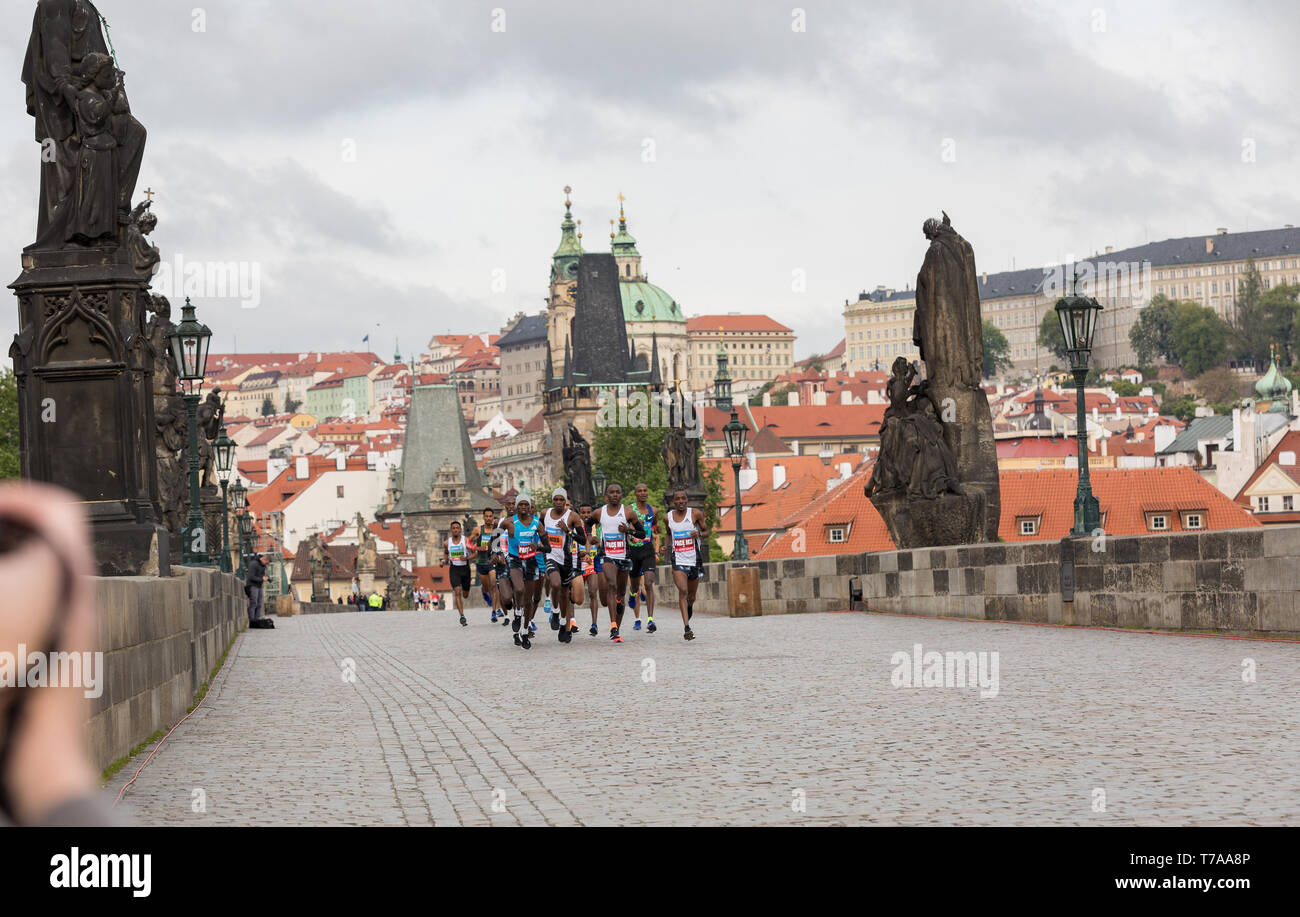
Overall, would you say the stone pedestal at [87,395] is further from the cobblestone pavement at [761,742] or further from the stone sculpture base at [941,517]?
the stone sculpture base at [941,517]

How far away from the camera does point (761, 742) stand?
31.4 ft

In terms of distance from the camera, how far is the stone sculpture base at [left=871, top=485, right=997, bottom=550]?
21.9 m

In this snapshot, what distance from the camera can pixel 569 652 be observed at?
1894cm

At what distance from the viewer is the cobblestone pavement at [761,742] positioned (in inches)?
278

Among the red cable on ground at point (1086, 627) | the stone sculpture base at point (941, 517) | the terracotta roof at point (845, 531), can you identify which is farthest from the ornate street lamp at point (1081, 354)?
the terracotta roof at point (845, 531)

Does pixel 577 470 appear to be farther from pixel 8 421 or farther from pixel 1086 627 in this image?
pixel 8 421

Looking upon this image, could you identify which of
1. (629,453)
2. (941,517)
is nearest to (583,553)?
(941,517)

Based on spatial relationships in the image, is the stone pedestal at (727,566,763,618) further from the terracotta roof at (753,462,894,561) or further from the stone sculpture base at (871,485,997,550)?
the terracotta roof at (753,462,894,561)

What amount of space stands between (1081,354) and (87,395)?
35.4 ft

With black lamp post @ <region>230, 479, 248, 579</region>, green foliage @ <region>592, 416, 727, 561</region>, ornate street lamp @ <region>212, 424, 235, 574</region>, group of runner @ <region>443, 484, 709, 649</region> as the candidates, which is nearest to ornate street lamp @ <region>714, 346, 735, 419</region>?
ornate street lamp @ <region>212, 424, 235, 574</region>

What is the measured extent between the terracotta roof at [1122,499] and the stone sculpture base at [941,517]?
44688mm
